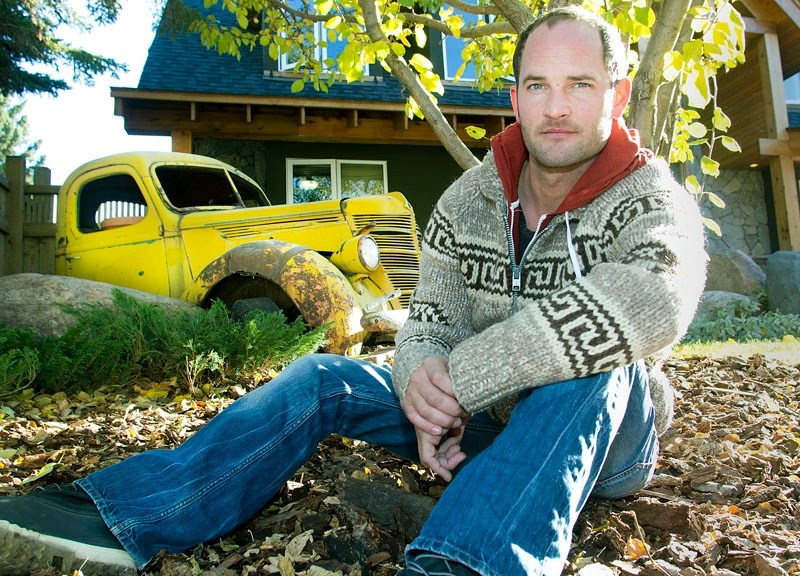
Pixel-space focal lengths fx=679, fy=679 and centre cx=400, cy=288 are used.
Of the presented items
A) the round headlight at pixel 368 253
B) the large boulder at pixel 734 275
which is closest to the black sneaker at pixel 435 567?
the round headlight at pixel 368 253

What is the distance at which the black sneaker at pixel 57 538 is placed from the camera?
152 centimetres

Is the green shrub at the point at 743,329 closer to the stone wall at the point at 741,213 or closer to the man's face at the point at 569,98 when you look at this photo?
the stone wall at the point at 741,213

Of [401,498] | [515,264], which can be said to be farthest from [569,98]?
[401,498]

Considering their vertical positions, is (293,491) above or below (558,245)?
below

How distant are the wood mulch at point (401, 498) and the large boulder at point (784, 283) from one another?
6180mm

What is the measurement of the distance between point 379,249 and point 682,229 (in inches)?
141

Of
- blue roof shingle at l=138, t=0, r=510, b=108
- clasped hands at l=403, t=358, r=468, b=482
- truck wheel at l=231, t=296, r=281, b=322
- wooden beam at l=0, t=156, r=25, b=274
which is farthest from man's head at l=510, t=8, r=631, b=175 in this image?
blue roof shingle at l=138, t=0, r=510, b=108

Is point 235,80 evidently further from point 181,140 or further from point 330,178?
point 330,178

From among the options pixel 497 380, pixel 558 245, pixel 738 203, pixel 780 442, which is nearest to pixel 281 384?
pixel 497 380

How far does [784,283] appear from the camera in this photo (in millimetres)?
8664

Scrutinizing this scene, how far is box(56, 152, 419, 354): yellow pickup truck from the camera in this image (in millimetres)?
4645

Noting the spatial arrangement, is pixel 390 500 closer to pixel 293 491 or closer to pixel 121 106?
pixel 293 491

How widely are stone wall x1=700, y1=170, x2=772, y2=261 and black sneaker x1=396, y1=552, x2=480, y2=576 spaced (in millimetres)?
12527

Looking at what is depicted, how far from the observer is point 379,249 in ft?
16.8
